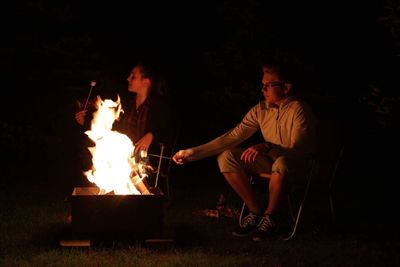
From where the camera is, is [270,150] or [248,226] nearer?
[248,226]

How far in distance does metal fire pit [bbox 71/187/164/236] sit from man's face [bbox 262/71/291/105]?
121cm

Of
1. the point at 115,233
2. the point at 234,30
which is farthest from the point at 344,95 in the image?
the point at 115,233

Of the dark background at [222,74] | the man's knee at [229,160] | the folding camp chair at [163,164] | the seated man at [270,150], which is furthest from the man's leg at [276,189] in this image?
the dark background at [222,74]

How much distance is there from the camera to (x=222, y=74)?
27.5 feet

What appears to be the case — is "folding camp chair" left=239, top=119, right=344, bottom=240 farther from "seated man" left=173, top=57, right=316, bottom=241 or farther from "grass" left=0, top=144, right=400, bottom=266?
"grass" left=0, top=144, right=400, bottom=266

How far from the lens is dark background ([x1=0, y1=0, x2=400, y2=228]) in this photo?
25.7ft

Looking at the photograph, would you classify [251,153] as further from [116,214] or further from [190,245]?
[116,214]

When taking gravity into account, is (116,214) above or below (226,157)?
below

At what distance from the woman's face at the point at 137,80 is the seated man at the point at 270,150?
2.75 ft

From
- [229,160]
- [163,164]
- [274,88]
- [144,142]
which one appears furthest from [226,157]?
[163,164]

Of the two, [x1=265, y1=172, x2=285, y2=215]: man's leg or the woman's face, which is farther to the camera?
the woman's face

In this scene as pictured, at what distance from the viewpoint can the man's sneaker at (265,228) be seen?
4.26 metres

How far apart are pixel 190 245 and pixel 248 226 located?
53 cm

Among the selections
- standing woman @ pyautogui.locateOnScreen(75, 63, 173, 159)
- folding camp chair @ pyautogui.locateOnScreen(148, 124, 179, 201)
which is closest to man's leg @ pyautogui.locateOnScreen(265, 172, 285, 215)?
folding camp chair @ pyautogui.locateOnScreen(148, 124, 179, 201)
